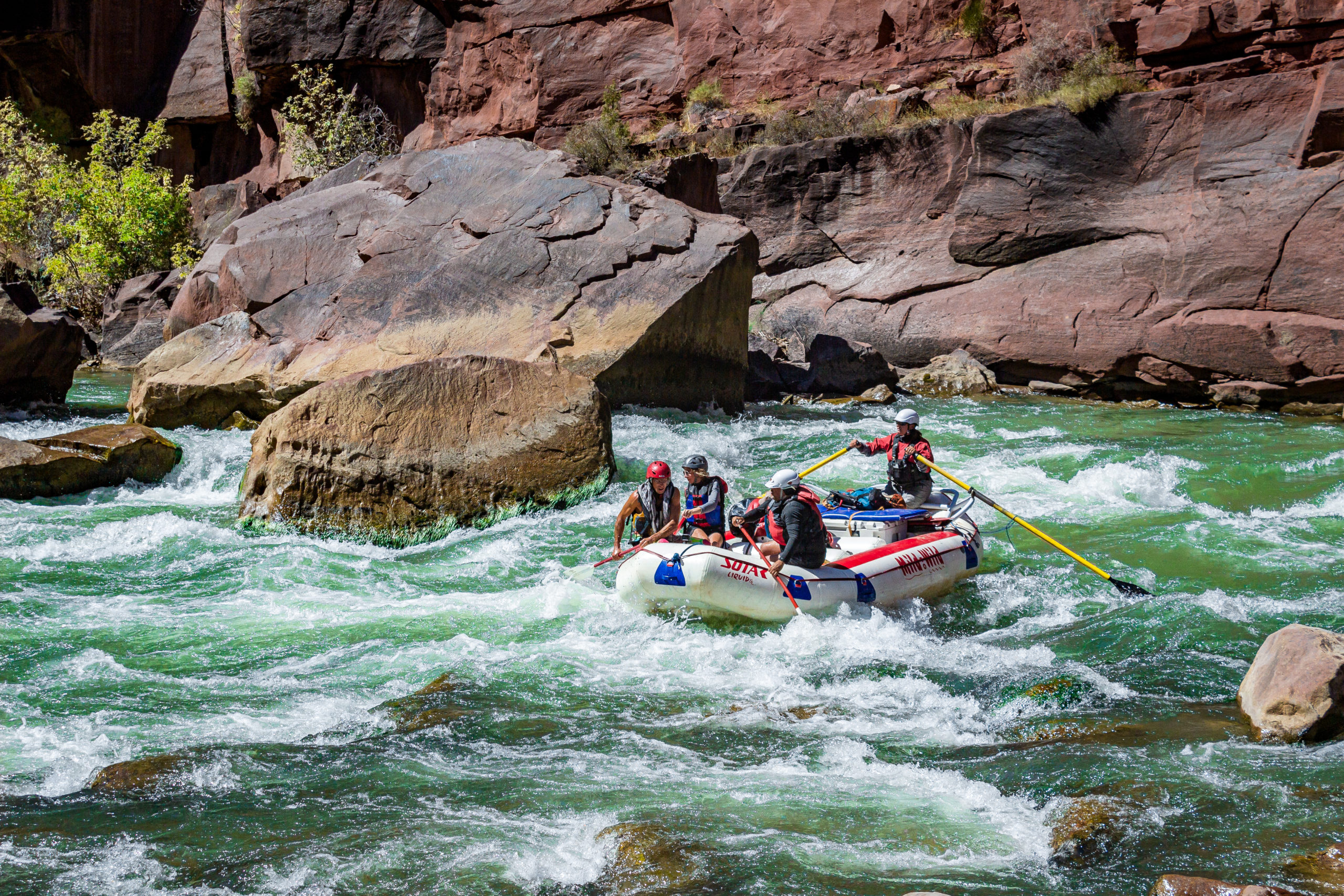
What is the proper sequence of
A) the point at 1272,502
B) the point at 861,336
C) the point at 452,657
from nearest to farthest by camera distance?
the point at 452,657, the point at 1272,502, the point at 861,336

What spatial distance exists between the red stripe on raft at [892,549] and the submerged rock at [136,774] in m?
3.87

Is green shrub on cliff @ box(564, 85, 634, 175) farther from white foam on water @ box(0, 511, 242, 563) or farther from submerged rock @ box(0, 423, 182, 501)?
white foam on water @ box(0, 511, 242, 563)

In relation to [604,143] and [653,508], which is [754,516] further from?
[604,143]

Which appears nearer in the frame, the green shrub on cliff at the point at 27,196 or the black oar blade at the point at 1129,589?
the black oar blade at the point at 1129,589

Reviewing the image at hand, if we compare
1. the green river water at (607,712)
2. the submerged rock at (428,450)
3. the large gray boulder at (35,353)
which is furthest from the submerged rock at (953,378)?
the large gray boulder at (35,353)

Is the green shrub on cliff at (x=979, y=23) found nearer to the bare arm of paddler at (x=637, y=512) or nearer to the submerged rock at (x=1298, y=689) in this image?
the bare arm of paddler at (x=637, y=512)

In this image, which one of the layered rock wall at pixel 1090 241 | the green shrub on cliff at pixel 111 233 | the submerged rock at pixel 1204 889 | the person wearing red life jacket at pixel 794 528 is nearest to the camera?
the submerged rock at pixel 1204 889

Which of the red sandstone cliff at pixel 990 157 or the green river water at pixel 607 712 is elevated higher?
the red sandstone cliff at pixel 990 157

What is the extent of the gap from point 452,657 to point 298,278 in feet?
25.5

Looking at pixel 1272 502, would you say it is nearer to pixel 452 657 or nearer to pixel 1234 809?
pixel 1234 809

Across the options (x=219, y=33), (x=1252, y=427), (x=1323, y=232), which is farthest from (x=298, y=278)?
(x=219, y=33)

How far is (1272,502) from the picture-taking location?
9.20 metres

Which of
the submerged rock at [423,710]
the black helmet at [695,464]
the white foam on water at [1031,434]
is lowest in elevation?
the submerged rock at [423,710]

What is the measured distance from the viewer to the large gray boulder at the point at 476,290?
1141 centimetres
